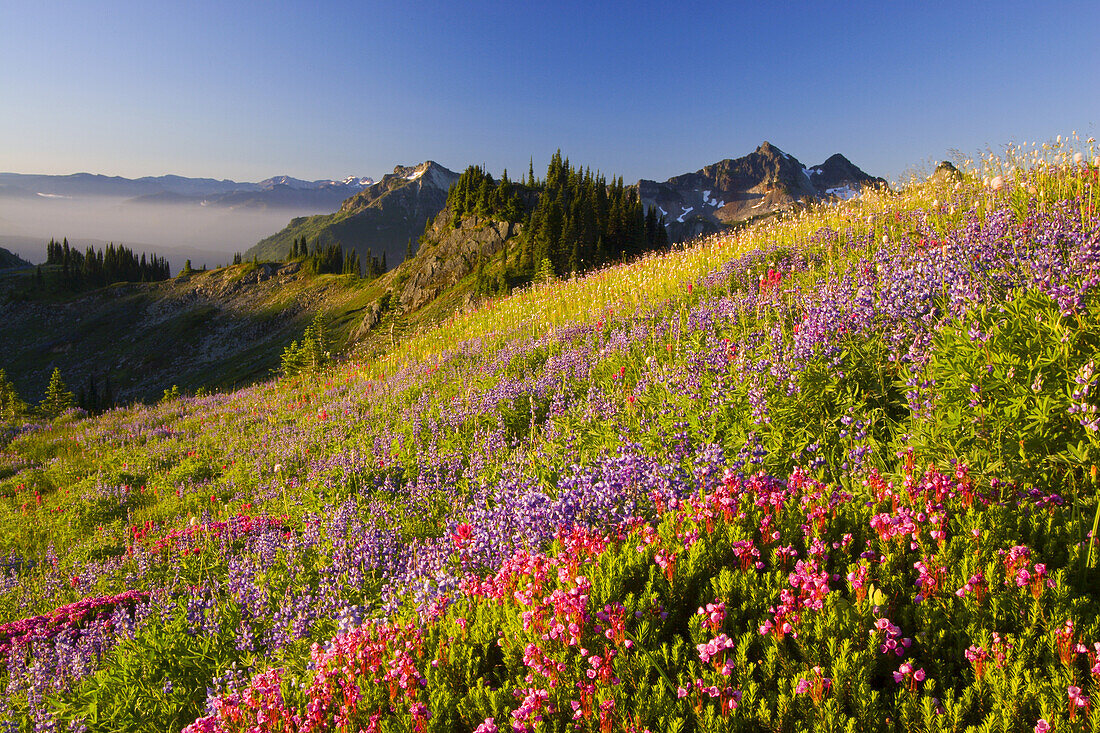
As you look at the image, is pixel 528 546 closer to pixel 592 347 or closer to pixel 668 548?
pixel 668 548

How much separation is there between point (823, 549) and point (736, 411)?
7.35ft

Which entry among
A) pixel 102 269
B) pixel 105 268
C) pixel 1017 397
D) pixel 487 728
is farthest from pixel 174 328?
pixel 1017 397

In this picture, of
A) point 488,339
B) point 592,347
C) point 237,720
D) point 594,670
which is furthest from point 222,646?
point 488,339

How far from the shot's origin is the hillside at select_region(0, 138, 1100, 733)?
2.64 meters

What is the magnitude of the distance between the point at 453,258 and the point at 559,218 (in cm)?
1866

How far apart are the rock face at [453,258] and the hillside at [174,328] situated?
30.4ft

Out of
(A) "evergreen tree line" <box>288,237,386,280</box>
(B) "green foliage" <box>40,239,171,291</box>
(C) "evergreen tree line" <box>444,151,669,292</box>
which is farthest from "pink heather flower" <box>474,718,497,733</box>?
(B) "green foliage" <box>40,239,171,291</box>

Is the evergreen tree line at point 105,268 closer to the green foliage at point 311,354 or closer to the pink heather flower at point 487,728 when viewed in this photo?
the green foliage at point 311,354

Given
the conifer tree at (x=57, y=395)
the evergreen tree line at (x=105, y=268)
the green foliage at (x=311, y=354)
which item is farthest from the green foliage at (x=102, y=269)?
the green foliage at (x=311, y=354)

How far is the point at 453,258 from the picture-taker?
72.6 meters

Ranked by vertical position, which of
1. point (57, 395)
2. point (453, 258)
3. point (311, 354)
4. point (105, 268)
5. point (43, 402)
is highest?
point (105, 268)

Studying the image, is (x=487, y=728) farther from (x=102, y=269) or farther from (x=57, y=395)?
(x=102, y=269)

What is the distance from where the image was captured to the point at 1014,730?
7.26 feet

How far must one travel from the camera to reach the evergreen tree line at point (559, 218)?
5847cm
